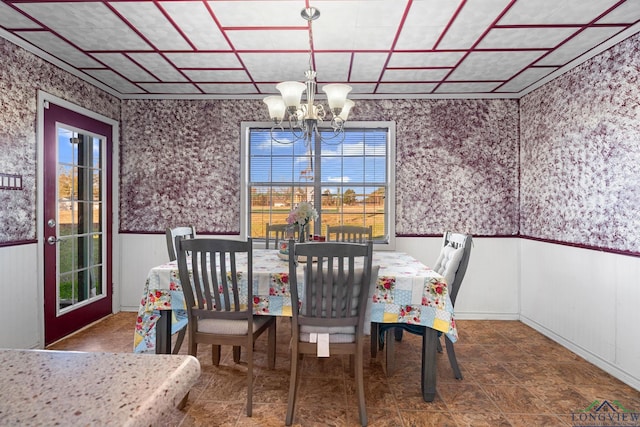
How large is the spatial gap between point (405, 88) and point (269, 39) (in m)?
1.77

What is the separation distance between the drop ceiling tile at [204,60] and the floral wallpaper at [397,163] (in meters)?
0.94

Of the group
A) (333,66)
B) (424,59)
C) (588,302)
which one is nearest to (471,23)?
(424,59)

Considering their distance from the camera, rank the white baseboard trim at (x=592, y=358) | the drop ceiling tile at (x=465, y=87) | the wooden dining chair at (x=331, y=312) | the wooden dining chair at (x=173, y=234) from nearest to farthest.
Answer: the wooden dining chair at (x=331, y=312) < the white baseboard trim at (x=592, y=358) < the wooden dining chair at (x=173, y=234) < the drop ceiling tile at (x=465, y=87)

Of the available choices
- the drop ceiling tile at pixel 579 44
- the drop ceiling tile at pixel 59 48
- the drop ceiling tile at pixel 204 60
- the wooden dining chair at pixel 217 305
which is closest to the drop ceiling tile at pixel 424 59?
the drop ceiling tile at pixel 579 44

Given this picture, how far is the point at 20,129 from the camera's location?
2963 millimetres

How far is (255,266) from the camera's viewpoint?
8.70 ft

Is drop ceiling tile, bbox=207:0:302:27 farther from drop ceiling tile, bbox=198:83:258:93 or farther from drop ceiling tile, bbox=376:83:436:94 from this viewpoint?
drop ceiling tile, bbox=376:83:436:94

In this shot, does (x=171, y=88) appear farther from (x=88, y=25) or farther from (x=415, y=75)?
(x=415, y=75)

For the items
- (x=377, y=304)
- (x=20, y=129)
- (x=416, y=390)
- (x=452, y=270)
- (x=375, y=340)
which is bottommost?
(x=416, y=390)

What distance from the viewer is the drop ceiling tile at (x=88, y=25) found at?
2.42 meters

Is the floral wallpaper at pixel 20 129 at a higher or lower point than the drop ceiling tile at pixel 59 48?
lower

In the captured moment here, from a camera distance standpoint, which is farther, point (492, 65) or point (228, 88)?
point (228, 88)

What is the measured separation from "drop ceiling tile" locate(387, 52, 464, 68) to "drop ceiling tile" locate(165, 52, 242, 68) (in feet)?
4.59

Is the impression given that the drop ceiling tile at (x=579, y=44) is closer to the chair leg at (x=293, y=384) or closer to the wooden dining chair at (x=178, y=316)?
the chair leg at (x=293, y=384)
